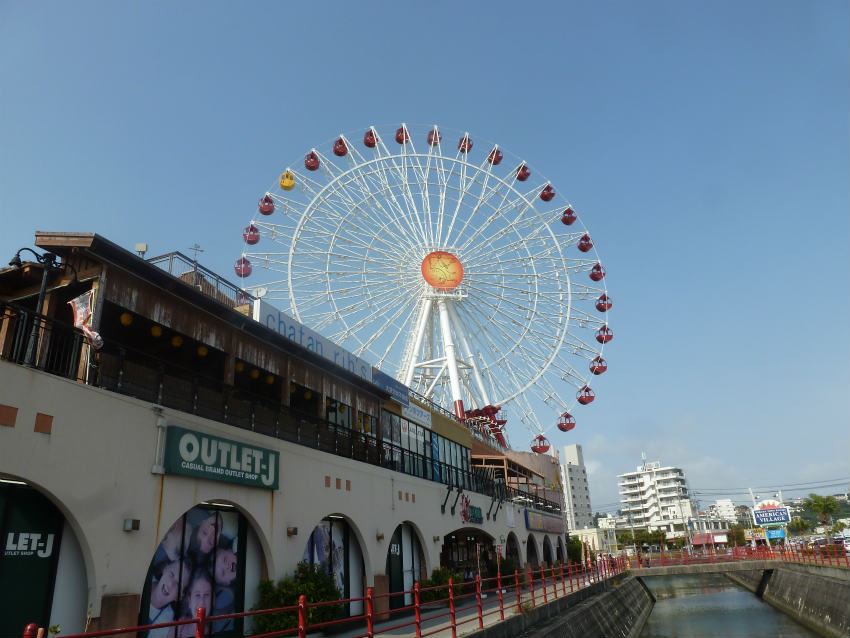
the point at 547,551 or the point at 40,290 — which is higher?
the point at 40,290

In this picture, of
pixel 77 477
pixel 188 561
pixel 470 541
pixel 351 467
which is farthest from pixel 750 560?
pixel 77 477

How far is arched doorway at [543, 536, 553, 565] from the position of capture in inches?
1626

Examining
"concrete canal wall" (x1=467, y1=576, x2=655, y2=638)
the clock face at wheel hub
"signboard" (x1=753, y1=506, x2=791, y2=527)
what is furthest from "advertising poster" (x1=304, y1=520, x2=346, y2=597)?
"signboard" (x1=753, y1=506, x2=791, y2=527)

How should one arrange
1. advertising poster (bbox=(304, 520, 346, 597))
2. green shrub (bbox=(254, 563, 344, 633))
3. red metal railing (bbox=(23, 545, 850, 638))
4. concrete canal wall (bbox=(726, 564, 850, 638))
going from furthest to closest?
concrete canal wall (bbox=(726, 564, 850, 638))
advertising poster (bbox=(304, 520, 346, 597))
green shrub (bbox=(254, 563, 344, 633))
red metal railing (bbox=(23, 545, 850, 638))

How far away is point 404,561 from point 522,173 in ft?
83.8

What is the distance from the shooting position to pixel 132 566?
415 inches

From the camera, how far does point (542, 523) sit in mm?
39156

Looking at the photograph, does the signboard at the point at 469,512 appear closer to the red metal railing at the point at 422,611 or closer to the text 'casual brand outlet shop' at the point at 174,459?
the red metal railing at the point at 422,611

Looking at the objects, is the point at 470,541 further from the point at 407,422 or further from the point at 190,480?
the point at 190,480

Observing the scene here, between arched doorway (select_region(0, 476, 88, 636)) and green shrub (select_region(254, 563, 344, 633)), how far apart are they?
4.30 meters

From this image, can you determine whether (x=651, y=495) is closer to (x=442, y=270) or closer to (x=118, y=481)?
(x=442, y=270)

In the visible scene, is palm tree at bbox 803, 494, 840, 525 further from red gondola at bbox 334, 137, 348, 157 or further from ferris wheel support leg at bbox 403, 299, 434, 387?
red gondola at bbox 334, 137, 348, 157

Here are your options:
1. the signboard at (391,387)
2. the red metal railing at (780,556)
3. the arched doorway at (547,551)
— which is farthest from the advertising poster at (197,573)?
the arched doorway at (547,551)

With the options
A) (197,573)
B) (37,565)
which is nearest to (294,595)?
(197,573)
